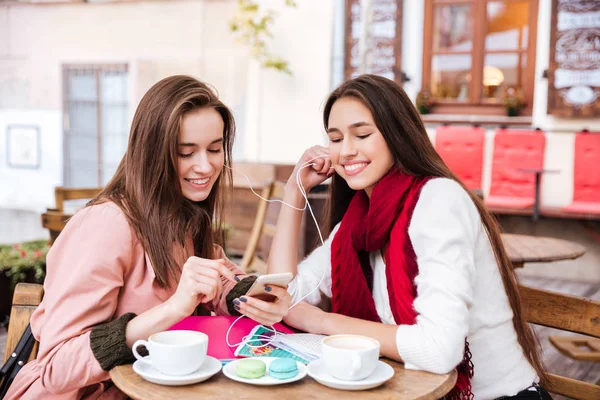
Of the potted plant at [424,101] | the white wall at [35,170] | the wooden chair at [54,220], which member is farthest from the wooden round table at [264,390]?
the white wall at [35,170]

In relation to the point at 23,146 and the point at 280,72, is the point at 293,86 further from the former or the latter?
the point at 23,146

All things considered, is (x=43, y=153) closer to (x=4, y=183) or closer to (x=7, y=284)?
(x=4, y=183)

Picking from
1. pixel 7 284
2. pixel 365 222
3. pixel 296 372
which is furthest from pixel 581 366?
pixel 7 284

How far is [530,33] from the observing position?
612 cm

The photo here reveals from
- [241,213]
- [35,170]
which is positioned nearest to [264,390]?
[241,213]

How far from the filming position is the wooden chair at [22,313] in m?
1.58

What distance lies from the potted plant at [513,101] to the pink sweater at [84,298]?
5.23 m

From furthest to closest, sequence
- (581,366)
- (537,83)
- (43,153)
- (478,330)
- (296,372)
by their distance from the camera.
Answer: (43,153) < (537,83) < (581,366) < (478,330) < (296,372)

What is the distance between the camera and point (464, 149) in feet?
20.5

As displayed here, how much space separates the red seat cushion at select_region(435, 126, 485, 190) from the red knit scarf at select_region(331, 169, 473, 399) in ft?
15.3

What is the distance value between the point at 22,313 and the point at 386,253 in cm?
90

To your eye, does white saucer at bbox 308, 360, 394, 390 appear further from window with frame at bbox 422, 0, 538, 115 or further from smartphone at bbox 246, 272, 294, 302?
window with frame at bbox 422, 0, 538, 115

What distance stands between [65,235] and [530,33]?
5.64 metres

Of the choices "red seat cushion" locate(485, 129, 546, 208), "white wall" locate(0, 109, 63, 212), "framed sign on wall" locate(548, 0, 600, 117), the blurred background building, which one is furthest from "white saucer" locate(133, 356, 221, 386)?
"white wall" locate(0, 109, 63, 212)
